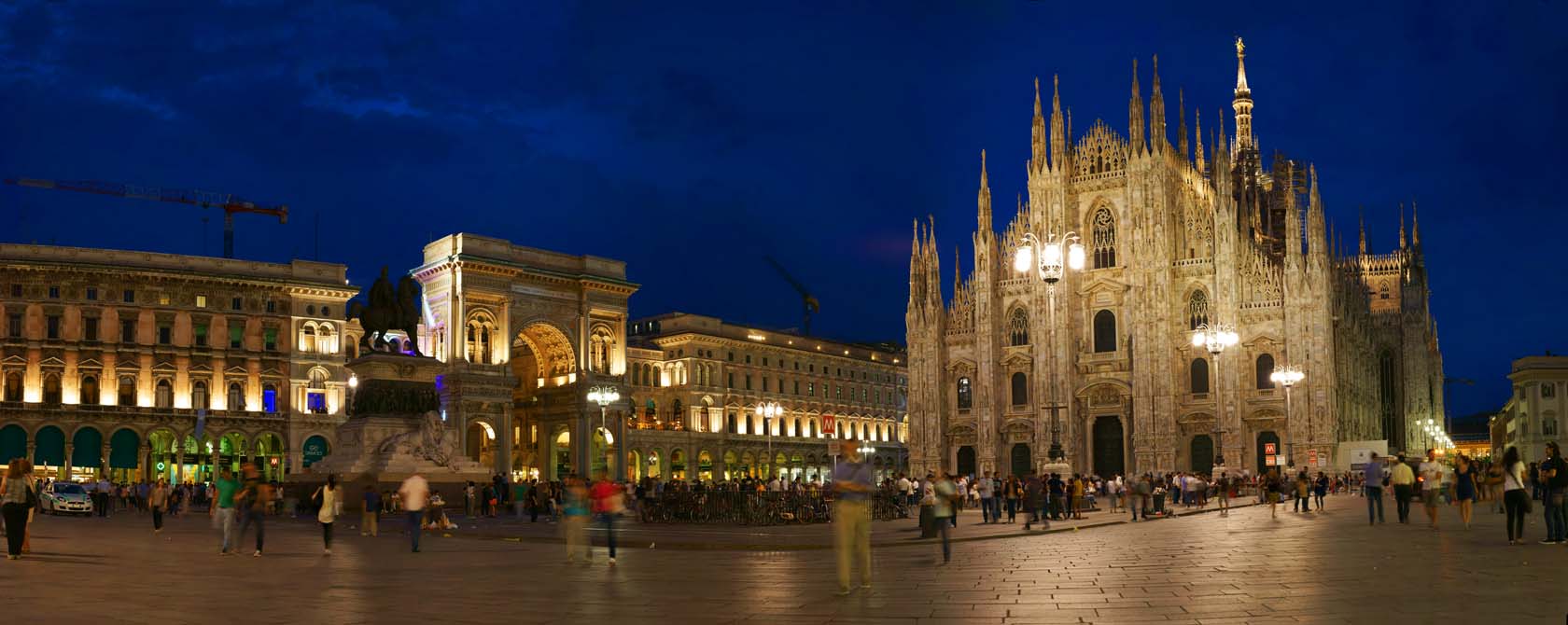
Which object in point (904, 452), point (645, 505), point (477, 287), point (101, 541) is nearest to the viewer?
point (101, 541)

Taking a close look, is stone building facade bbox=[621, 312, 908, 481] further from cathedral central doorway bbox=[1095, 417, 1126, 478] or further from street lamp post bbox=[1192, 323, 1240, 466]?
street lamp post bbox=[1192, 323, 1240, 466]

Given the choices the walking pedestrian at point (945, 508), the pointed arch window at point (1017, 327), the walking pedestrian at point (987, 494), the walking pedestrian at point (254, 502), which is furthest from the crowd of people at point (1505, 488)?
the pointed arch window at point (1017, 327)

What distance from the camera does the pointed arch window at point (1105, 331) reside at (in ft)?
234

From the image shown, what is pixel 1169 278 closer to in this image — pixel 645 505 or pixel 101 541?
pixel 645 505

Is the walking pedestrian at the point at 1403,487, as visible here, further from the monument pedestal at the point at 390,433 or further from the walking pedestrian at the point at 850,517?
the monument pedestal at the point at 390,433

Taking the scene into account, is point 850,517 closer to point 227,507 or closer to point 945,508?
point 945,508

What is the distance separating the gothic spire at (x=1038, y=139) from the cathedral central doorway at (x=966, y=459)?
1580 centimetres

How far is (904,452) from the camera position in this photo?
108562mm

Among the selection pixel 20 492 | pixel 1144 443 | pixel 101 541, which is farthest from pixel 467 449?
pixel 20 492

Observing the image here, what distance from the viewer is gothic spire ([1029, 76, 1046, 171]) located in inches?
2886

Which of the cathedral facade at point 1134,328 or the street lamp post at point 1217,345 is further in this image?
the cathedral facade at point 1134,328

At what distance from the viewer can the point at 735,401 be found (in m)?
94.6

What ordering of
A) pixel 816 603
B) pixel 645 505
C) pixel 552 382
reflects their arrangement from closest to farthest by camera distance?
pixel 816 603 < pixel 645 505 < pixel 552 382

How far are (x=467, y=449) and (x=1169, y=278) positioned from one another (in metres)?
38.7
